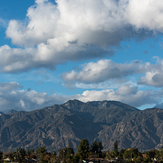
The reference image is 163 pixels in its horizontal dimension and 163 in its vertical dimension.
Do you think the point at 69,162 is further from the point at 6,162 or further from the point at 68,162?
the point at 6,162

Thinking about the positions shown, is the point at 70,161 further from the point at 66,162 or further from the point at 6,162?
the point at 6,162

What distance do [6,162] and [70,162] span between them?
48017 millimetres

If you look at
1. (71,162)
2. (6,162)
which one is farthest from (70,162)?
(6,162)

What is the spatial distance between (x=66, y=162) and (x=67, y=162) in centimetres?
493

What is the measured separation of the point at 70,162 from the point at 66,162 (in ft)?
11.2

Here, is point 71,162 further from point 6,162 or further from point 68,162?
point 6,162

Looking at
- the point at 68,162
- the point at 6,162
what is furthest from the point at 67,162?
the point at 6,162

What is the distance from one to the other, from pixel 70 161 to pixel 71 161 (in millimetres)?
1479

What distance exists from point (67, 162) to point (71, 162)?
15.4 feet

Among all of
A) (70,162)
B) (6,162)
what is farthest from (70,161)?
(6,162)

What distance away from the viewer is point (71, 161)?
19962 centimetres

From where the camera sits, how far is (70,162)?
648 feet

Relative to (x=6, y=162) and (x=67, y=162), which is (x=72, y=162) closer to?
(x=67, y=162)

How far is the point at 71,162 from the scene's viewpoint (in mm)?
198000
